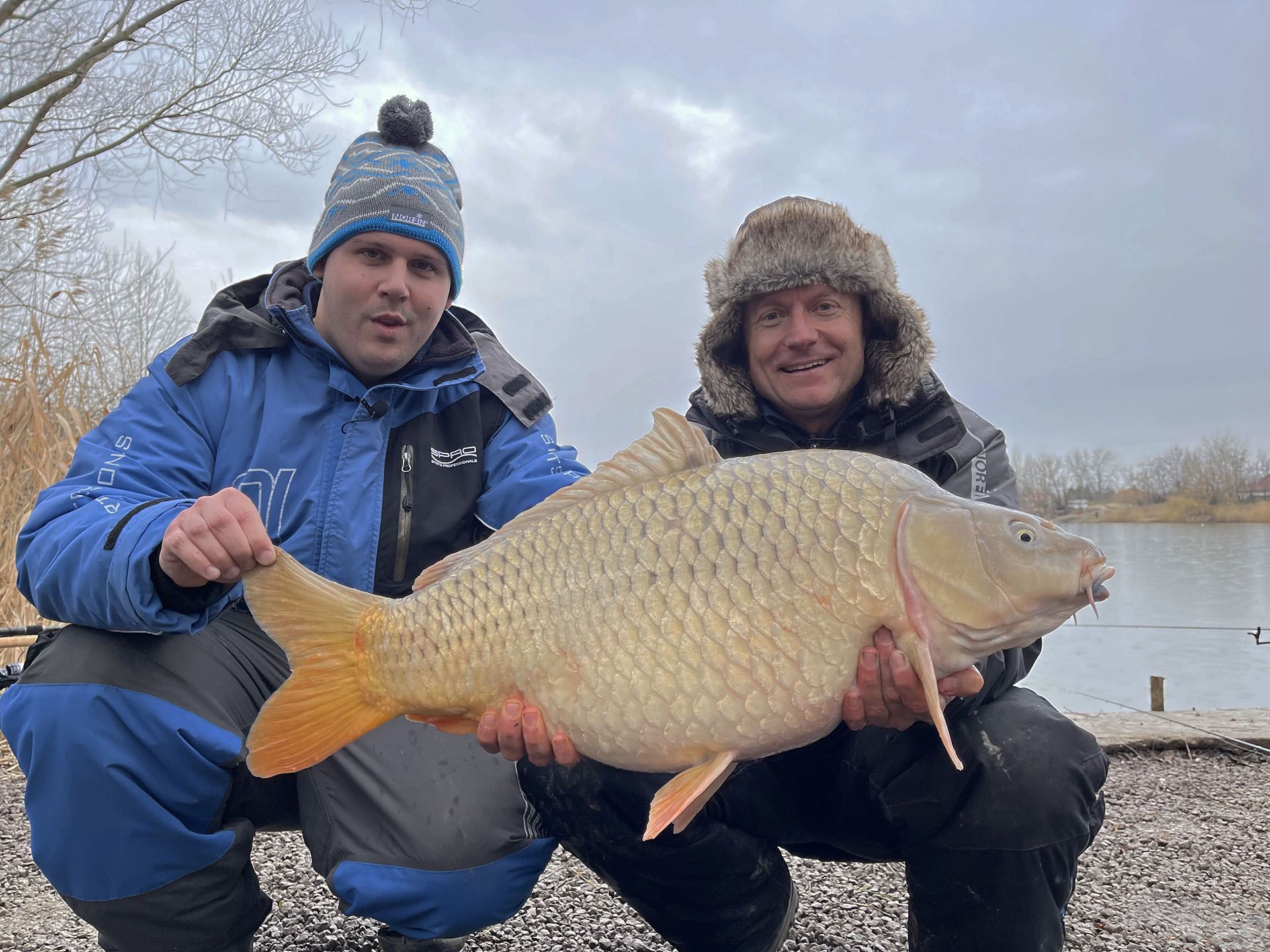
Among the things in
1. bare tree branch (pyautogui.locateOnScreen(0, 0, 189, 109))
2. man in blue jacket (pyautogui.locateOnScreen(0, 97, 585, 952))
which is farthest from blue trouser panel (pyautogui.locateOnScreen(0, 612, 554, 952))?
bare tree branch (pyautogui.locateOnScreen(0, 0, 189, 109))

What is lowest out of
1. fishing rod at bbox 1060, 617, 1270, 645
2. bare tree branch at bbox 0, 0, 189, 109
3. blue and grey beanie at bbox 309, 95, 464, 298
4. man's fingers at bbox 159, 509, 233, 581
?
fishing rod at bbox 1060, 617, 1270, 645

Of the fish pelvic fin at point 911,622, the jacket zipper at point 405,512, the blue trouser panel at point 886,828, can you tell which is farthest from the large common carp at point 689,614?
the jacket zipper at point 405,512

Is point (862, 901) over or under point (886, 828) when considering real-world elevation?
under

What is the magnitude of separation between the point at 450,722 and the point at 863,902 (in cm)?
96

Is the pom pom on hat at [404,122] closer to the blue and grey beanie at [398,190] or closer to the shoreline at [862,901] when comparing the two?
the blue and grey beanie at [398,190]

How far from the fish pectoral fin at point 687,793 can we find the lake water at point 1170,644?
540 mm

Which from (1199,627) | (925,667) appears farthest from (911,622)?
(1199,627)

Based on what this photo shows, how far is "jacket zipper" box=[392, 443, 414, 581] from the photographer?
157 cm

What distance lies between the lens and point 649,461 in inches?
49.7

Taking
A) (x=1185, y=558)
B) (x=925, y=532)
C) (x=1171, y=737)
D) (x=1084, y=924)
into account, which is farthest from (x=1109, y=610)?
(x=925, y=532)

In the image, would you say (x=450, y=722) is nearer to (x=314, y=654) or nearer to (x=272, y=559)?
(x=314, y=654)

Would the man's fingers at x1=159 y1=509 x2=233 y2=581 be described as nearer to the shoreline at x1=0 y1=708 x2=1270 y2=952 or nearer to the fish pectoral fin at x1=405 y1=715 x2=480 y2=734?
the fish pectoral fin at x1=405 y1=715 x2=480 y2=734

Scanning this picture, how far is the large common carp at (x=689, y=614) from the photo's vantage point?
1094mm

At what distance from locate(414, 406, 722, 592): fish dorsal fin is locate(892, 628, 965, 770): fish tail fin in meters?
0.35
